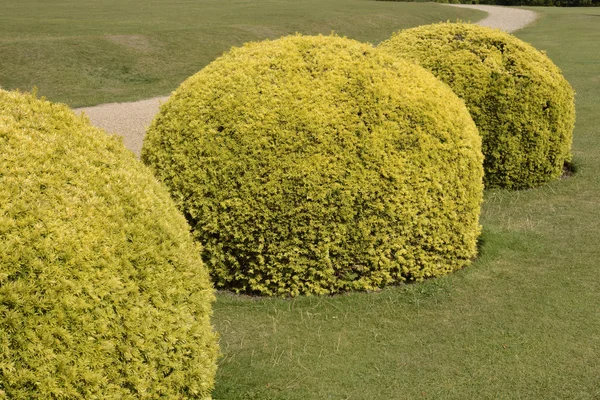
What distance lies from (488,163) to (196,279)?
20.2 feet

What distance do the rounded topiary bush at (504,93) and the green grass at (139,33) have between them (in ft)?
36.4

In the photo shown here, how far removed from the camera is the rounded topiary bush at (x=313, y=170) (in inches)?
231

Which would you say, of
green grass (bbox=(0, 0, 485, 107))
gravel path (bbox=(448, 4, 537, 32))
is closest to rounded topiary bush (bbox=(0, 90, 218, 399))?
green grass (bbox=(0, 0, 485, 107))

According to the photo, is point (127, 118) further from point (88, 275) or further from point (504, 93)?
point (88, 275)

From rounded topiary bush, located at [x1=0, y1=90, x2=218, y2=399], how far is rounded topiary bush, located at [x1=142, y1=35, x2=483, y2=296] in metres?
1.85

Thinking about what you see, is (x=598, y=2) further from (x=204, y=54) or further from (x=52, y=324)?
(x=52, y=324)

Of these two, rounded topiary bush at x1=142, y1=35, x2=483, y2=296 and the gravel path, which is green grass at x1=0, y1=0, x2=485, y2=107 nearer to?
the gravel path

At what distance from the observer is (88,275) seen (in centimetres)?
323

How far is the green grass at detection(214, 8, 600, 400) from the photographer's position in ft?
16.0

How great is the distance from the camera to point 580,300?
6086 millimetres

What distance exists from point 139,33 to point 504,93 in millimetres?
20549

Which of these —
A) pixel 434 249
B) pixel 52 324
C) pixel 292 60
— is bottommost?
pixel 434 249

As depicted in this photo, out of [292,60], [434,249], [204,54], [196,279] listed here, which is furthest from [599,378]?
[204,54]

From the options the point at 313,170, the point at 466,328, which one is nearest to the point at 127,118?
the point at 313,170
